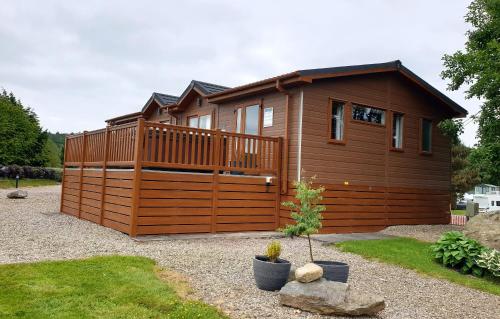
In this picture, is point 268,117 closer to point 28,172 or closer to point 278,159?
point 278,159

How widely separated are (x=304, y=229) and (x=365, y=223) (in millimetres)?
7132

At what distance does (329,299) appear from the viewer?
493 cm

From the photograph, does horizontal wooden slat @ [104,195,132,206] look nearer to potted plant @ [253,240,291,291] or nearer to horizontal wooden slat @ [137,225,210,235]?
horizontal wooden slat @ [137,225,210,235]

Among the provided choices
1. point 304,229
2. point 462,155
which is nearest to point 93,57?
point 304,229

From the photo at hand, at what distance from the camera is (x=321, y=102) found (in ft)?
38.4

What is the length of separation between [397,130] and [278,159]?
186 inches

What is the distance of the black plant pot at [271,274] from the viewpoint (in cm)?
563

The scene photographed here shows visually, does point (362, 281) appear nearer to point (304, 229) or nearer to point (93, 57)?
point (304, 229)

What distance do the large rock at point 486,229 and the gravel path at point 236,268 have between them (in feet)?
7.28

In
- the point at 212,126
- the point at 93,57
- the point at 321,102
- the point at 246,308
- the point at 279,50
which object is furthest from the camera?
the point at 93,57

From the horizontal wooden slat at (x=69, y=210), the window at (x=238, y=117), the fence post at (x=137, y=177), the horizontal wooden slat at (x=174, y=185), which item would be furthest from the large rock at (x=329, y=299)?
the horizontal wooden slat at (x=69, y=210)

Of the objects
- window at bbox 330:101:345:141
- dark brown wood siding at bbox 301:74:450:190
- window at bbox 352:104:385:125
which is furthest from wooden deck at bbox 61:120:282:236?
window at bbox 352:104:385:125

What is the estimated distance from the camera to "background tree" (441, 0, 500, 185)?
1127 cm

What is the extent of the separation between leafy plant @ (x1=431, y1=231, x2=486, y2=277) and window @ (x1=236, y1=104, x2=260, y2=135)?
20.0ft
